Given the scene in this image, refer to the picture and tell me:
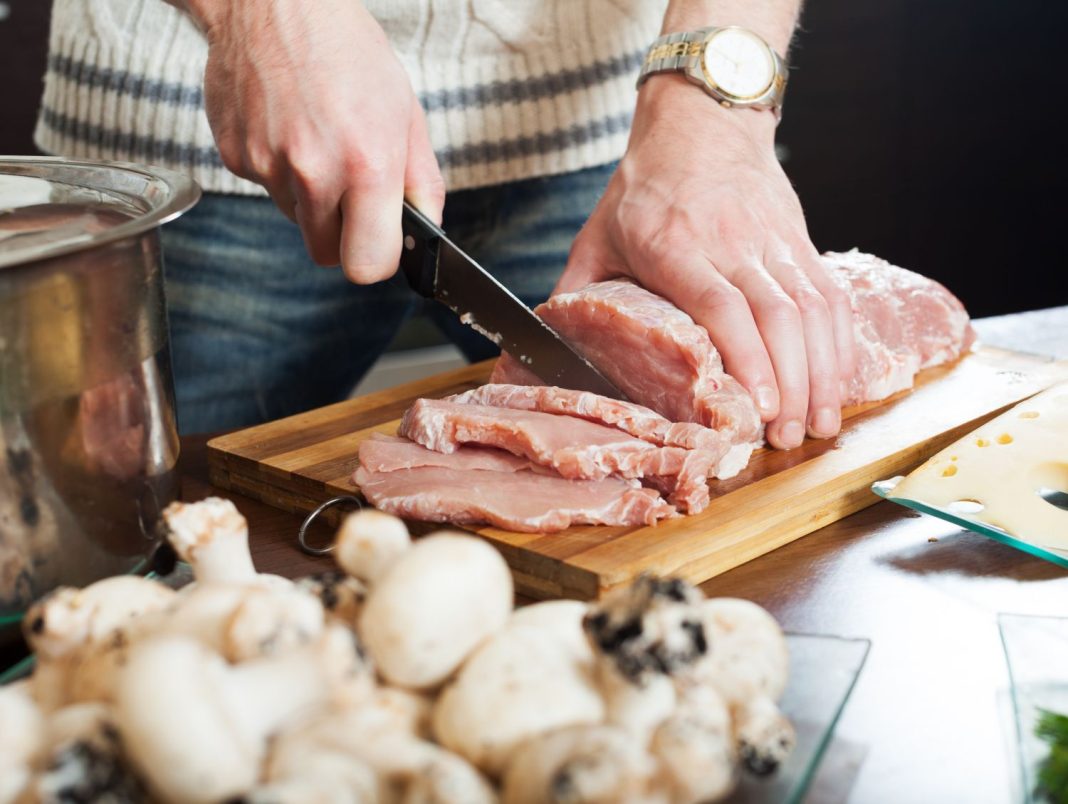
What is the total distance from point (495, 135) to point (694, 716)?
1747mm

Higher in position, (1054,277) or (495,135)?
(495,135)

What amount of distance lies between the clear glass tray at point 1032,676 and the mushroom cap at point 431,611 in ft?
1.41

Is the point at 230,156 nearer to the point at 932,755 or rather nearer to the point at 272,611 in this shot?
the point at 272,611

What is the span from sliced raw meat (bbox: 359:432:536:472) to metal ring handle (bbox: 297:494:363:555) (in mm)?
59

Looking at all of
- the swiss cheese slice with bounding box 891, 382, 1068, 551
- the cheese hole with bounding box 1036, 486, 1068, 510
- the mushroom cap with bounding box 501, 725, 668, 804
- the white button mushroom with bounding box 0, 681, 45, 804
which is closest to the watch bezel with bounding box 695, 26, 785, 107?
the swiss cheese slice with bounding box 891, 382, 1068, 551

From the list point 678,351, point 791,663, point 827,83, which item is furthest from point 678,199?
point 827,83

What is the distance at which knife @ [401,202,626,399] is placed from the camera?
182 centimetres

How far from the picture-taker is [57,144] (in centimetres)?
250

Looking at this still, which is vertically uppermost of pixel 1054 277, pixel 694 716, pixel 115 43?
pixel 115 43

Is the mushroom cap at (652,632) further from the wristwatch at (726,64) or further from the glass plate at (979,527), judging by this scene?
the wristwatch at (726,64)

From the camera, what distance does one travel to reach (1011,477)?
1528 millimetres

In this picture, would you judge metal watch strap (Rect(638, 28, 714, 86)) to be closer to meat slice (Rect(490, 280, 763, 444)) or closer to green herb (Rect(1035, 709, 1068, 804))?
meat slice (Rect(490, 280, 763, 444))

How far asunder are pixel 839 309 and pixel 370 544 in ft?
3.96

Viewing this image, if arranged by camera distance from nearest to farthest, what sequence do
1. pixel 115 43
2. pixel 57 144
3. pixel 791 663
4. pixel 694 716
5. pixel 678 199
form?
pixel 694 716 → pixel 791 663 → pixel 678 199 → pixel 115 43 → pixel 57 144
